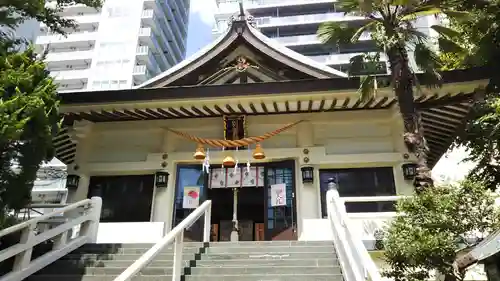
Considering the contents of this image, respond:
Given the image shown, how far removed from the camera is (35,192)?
36.5 metres

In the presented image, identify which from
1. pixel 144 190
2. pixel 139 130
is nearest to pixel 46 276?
pixel 144 190

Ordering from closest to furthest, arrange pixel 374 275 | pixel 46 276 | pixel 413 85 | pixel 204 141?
1. pixel 374 275
2. pixel 46 276
3. pixel 413 85
4. pixel 204 141

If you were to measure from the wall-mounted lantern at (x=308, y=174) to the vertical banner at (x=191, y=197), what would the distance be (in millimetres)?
2851

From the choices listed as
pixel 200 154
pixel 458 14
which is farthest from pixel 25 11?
pixel 458 14

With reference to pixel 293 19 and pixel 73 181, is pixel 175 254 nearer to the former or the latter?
pixel 73 181

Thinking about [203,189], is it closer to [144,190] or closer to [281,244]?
[144,190]

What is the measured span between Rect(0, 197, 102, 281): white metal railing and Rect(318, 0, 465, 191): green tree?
6355mm

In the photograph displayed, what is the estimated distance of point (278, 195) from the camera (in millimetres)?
10453

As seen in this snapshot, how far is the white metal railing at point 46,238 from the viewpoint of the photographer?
611cm

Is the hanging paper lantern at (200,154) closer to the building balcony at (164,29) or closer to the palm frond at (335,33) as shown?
the palm frond at (335,33)

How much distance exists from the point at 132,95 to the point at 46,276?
485 cm

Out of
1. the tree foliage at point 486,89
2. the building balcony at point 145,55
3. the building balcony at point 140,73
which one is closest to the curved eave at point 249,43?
the tree foliage at point 486,89

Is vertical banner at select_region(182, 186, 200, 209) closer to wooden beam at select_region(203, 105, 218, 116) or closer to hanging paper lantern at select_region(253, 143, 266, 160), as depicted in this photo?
hanging paper lantern at select_region(253, 143, 266, 160)

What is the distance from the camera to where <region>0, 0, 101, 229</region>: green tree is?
587 cm
